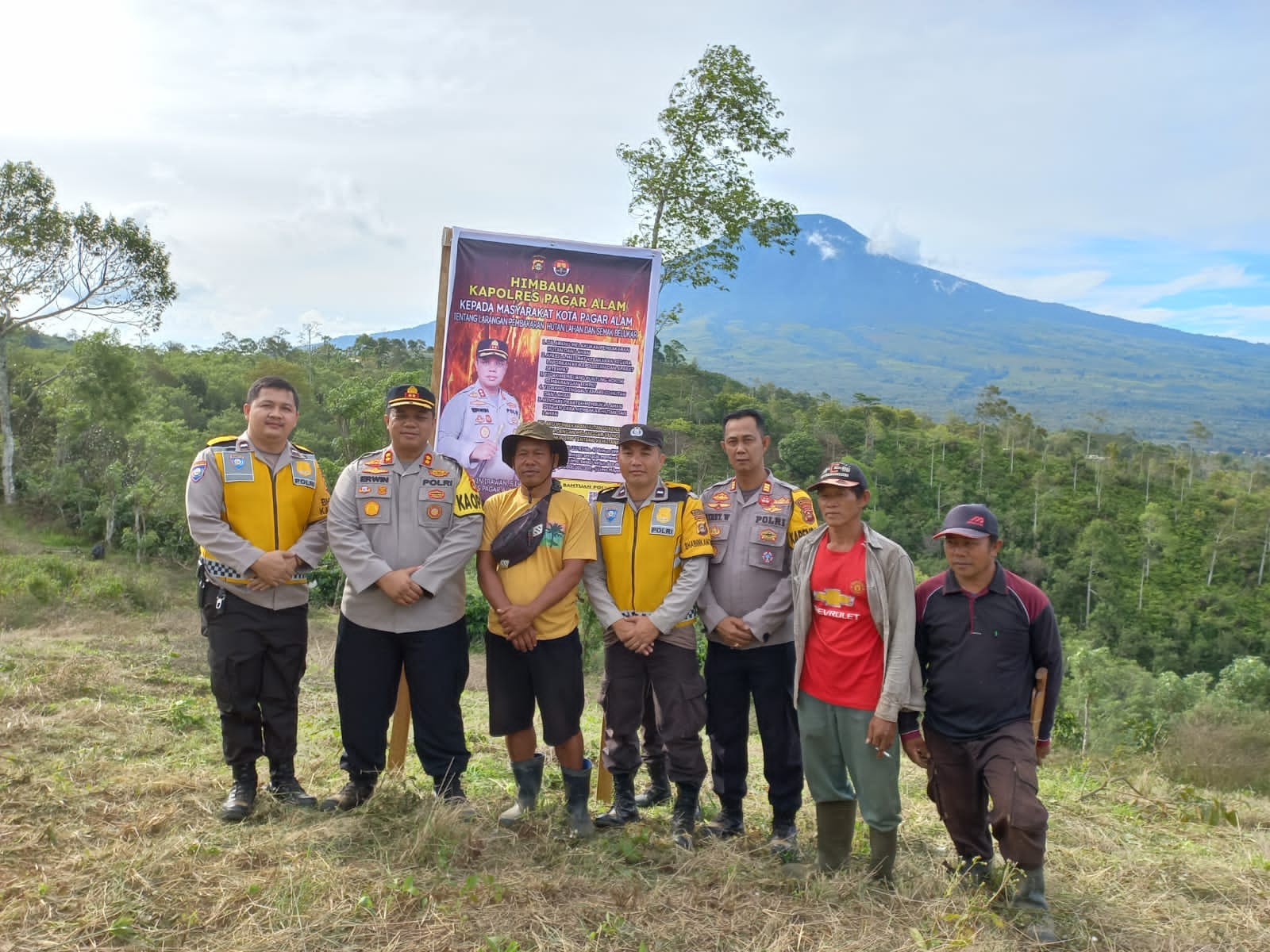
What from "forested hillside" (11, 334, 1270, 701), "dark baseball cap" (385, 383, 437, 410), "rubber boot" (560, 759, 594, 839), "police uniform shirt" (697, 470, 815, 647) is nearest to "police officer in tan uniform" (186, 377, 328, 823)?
"dark baseball cap" (385, 383, 437, 410)

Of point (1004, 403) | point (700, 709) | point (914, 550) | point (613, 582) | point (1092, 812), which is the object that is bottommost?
point (914, 550)

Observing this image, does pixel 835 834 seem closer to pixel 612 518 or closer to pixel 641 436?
pixel 612 518

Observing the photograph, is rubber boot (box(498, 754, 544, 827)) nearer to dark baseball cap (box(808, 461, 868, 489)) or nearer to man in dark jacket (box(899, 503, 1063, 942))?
man in dark jacket (box(899, 503, 1063, 942))

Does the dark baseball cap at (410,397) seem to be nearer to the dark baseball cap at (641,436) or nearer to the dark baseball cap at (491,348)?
the dark baseball cap at (491,348)

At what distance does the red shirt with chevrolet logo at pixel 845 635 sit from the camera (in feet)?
11.3

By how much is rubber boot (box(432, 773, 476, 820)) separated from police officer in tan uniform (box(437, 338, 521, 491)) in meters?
1.53

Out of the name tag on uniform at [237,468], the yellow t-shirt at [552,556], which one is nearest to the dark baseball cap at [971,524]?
the yellow t-shirt at [552,556]

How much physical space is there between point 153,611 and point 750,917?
13261mm

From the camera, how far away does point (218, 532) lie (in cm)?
370

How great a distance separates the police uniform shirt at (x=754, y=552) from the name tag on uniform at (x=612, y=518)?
42 centimetres

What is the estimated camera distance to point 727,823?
13.0ft

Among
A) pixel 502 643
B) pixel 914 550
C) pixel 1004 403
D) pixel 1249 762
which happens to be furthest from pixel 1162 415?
pixel 502 643

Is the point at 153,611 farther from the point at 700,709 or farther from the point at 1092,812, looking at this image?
the point at 1092,812

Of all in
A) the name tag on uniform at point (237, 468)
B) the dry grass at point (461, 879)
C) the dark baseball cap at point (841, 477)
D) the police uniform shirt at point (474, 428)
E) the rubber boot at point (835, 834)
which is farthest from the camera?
the police uniform shirt at point (474, 428)
